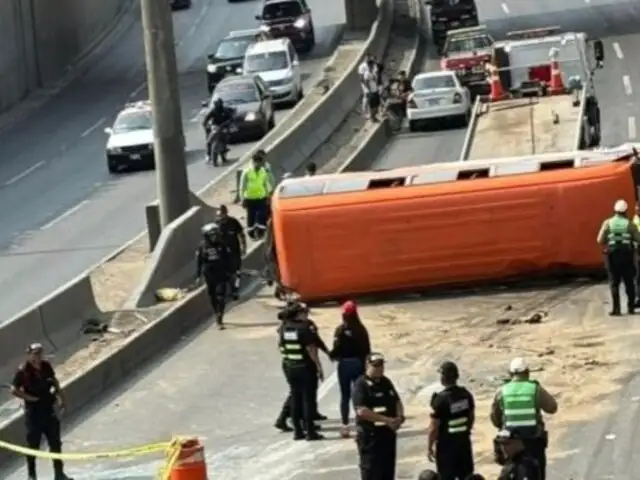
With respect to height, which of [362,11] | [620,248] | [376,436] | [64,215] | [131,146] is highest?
[376,436]

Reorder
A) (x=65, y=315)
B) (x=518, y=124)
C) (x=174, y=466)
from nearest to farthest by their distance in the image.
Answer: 1. (x=174, y=466)
2. (x=65, y=315)
3. (x=518, y=124)

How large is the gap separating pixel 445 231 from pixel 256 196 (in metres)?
4.80

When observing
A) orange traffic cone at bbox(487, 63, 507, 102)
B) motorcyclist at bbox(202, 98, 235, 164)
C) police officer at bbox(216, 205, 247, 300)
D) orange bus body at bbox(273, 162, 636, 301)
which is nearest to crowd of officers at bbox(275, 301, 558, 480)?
police officer at bbox(216, 205, 247, 300)

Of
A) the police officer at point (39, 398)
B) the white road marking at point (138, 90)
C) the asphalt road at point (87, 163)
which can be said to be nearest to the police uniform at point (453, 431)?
the police officer at point (39, 398)

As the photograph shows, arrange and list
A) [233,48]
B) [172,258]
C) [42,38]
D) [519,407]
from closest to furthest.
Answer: [519,407] < [172,258] < [233,48] < [42,38]

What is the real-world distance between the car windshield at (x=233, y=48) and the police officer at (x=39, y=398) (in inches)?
1469

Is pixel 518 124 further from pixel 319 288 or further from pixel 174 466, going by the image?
pixel 174 466

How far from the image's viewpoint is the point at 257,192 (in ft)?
105

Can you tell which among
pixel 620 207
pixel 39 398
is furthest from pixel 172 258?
pixel 39 398

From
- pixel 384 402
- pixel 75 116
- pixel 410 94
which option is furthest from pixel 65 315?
pixel 75 116

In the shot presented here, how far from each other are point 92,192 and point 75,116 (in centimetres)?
1552

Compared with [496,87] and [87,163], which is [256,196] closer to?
[496,87]

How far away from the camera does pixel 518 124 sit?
113 feet

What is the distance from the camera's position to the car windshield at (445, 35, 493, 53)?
4969 centimetres
